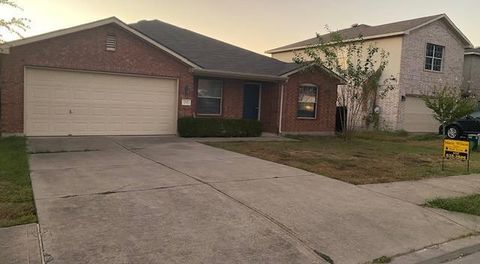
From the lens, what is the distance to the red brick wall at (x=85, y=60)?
13453 mm

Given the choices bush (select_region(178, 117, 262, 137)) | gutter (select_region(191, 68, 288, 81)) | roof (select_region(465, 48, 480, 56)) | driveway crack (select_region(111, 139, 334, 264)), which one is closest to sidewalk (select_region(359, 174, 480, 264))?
driveway crack (select_region(111, 139, 334, 264))

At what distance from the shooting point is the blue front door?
779 inches

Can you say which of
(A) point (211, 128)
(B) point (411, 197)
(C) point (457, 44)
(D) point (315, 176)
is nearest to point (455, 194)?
(B) point (411, 197)

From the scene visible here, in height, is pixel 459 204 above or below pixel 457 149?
below

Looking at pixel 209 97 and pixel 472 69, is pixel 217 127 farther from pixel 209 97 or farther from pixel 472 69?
pixel 472 69

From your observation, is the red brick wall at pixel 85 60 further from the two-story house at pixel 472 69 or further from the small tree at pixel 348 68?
the two-story house at pixel 472 69

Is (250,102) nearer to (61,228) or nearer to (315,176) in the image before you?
(315,176)

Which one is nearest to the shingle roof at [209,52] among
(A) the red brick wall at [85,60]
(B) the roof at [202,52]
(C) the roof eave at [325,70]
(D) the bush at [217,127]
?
(B) the roof at [202,52]

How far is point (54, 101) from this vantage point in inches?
562

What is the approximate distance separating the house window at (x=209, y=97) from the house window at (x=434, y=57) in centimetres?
1424

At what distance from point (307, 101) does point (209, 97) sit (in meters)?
5.12

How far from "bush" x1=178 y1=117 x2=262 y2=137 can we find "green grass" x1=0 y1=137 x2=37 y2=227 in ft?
21.7

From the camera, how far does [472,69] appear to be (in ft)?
98.0

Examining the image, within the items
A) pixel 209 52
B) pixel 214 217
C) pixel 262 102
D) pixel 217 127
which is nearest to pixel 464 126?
pixel 262 102
